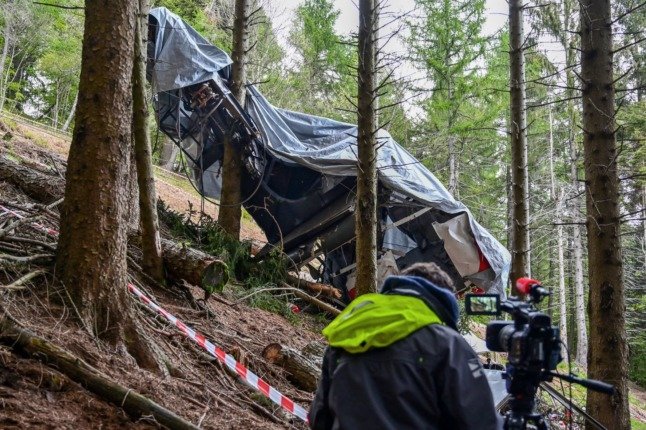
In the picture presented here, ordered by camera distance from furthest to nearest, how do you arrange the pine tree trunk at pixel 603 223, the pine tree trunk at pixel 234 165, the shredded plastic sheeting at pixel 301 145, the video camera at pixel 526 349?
the pine tree trunk at pixel 234 165 < the shredded plastic sheeting at pixel 301 145 < the pine tree trunk at pixel 603 223 < the video camera at pixel 526 349

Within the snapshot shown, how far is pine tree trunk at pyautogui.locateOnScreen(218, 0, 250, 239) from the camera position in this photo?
1048 cm

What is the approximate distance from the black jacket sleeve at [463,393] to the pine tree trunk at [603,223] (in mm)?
3672

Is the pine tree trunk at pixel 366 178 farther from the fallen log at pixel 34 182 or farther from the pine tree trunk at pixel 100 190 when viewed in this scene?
the fallen log at pixel 34 182

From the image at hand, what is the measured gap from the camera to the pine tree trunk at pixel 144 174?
6.11 meters

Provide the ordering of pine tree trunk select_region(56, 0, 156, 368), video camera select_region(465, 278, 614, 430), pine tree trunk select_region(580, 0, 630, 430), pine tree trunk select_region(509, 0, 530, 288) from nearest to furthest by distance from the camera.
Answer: video camera select_region(465, 278, 614, 430) → pine tree trunk select_region(56, 0, 156, 368) → pine tree trunk select_region(580, 0, 630, 430) → pine tree trunk select_region(509, 0, 530, 288)

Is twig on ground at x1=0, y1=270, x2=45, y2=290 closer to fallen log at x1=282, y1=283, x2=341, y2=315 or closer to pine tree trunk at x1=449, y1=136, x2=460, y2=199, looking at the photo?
fallen log at x1=282, y1=283, x2=341, y2=315

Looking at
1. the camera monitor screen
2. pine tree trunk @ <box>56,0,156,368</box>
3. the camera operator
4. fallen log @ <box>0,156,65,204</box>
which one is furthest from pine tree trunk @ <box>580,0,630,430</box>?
fallen log @ <box>0,156,65,204</box>

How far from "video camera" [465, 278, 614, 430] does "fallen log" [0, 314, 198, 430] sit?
189cm

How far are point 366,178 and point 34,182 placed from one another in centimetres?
494

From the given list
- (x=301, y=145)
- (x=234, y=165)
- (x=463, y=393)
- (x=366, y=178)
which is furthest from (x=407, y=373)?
(x=234, y=165)

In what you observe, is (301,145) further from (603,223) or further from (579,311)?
(579,311)

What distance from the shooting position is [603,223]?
17.6 feet

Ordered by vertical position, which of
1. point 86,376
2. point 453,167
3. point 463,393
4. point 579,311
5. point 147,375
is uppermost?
point 453,167

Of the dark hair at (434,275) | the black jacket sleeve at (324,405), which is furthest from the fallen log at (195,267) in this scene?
the dark hair at (434,275)
